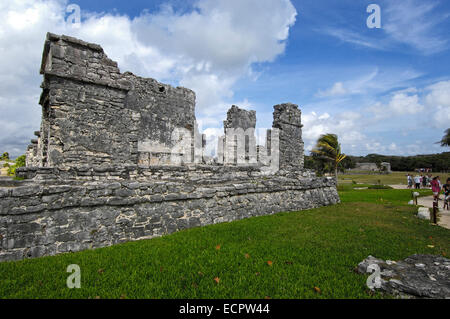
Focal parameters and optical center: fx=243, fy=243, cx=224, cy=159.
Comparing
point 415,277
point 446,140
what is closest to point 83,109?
point 415,277

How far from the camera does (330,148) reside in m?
27.5

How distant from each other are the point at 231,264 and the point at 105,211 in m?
3.05

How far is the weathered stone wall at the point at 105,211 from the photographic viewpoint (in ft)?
14.6

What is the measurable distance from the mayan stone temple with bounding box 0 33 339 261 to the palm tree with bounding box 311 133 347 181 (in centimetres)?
1360

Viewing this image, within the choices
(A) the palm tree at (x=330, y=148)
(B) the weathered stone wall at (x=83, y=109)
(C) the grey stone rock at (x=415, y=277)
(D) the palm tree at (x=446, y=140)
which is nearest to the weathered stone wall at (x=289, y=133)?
(B) the weathered stone wall at (x=83, y=109)

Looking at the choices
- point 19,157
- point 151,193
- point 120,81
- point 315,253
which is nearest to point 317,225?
point 315,253

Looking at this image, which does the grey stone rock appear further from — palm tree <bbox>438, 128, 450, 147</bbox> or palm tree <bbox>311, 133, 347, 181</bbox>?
palm tree <bbox>438, 128, 450, 147</bbox>

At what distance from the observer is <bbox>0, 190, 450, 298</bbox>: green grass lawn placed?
3191 mm

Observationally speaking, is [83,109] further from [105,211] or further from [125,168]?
[105,211]

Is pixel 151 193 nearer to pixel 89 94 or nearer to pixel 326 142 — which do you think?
pixel 89 94

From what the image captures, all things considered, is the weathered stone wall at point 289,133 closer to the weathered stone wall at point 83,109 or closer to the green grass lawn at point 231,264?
the weathered stone wall at point 83,109

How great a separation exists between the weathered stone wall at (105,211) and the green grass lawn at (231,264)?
391 mm

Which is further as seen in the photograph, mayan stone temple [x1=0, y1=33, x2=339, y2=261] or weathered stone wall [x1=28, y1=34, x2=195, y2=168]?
weathered stone wall [x1=28, y1=34, x2=195, y2=168]

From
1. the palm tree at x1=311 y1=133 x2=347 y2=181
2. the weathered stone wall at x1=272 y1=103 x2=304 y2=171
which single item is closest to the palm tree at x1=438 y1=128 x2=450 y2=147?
the palm tree at x1=311 y1=133 x2=347 y2=181
